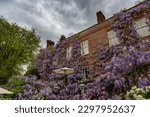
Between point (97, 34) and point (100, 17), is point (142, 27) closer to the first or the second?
point (97, 34)

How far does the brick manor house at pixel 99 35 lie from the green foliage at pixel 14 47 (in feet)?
37.1

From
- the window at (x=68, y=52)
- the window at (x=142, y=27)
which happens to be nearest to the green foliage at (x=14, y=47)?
the window at (x=68, y=52)

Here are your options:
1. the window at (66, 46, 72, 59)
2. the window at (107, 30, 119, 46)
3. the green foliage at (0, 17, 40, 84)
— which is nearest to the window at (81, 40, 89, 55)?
the window at (66, 46, 72, 59)

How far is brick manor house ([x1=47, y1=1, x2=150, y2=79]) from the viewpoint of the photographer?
1458 centimetres

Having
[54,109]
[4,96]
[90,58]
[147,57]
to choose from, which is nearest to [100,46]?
[90,58]

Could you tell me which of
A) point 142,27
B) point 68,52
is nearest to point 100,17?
point 68,52

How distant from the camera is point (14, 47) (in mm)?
28266

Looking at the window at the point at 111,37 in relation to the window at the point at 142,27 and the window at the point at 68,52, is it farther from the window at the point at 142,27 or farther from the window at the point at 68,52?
the window at the point at 68,52

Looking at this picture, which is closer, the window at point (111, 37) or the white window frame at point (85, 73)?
the window at point (111, 37)

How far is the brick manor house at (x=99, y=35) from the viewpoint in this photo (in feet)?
47.8

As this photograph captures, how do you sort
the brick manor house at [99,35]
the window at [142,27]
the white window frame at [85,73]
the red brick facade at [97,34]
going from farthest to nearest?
the red brick facade at [97,34] → the white window frame at [85,73] → the brick manor house at [99,35] → the window at [142,27]

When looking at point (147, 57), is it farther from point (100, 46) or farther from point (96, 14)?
point (96, 14)

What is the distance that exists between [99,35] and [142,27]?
13.1ft

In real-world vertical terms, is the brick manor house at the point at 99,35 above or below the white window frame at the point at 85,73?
above
